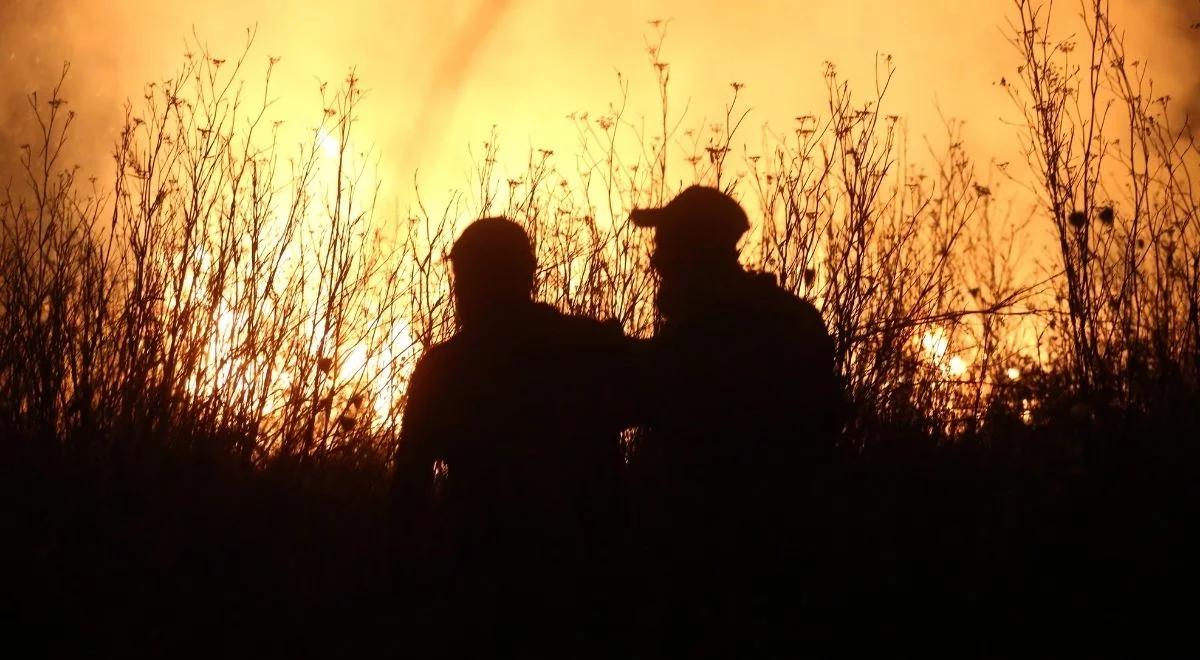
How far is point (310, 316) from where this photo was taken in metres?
3.92

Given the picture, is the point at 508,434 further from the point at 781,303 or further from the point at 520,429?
the point at 781,303

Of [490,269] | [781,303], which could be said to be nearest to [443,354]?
[490,269]

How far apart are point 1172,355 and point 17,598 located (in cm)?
372

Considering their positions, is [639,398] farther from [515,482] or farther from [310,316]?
[310,316]

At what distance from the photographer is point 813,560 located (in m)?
2.56

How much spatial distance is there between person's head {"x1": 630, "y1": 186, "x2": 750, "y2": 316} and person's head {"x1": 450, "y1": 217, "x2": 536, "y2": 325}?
0.43 meters

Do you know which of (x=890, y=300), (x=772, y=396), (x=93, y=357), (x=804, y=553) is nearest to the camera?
(x=804, y=553)

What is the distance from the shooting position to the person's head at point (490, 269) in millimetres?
2697

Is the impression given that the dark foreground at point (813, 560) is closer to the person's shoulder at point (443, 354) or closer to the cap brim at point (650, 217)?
the person's shoulder at point (443, 354)

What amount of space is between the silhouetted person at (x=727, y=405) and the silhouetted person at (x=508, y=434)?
0.18 meters

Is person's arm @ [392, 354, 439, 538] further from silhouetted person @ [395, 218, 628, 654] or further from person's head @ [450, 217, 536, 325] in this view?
person's head @ [450, 217, 536, 325]

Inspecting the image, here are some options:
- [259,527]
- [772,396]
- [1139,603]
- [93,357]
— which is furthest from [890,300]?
[93,357]

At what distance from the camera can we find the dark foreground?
222 cm

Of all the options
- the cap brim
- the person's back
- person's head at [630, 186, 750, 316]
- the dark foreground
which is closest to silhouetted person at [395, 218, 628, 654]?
the person's back
